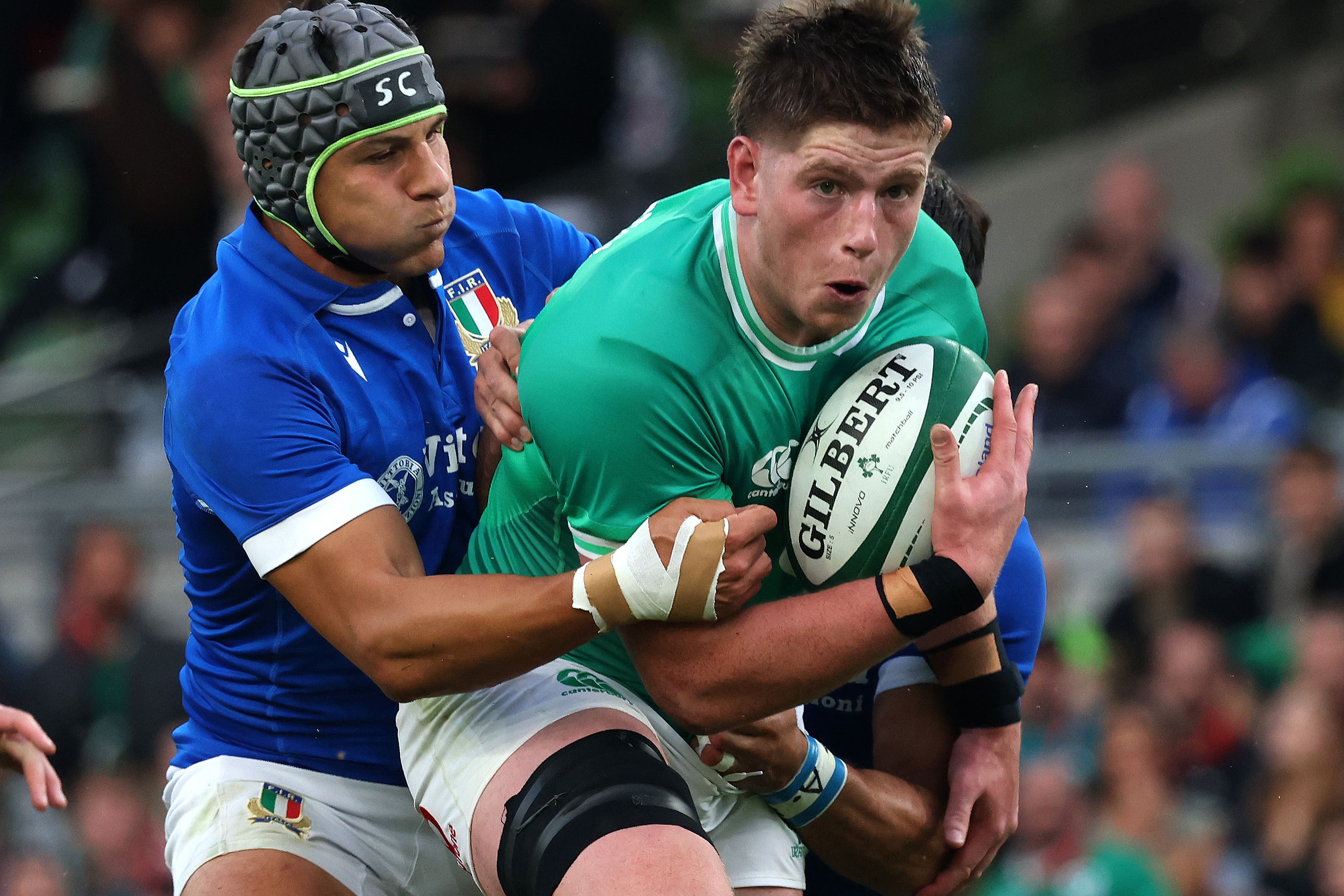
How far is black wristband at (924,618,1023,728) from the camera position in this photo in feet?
12.8

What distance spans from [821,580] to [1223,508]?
521cm

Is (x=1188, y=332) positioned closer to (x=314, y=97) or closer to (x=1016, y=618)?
(x=1016, y=618)

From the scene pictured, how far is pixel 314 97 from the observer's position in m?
3.71

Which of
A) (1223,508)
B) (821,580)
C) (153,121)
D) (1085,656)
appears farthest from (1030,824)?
(153,121)

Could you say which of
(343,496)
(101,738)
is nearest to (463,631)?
(343,496)

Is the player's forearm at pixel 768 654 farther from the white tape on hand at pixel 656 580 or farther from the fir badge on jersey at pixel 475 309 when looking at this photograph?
the fir badge on jersey at pixel 475 309

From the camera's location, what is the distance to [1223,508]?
8172 mm

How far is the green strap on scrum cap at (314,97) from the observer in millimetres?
3717

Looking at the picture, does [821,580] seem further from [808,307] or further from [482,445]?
[482,445]

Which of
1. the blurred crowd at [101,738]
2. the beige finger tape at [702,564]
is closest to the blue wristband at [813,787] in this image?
the beige finger tape at [702,564]

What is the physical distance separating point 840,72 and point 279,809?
2.18 meters

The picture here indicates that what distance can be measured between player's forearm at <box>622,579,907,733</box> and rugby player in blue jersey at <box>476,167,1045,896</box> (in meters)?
0.31

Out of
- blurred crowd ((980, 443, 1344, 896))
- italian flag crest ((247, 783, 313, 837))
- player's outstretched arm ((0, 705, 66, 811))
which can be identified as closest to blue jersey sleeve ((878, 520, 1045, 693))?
italian flag crest ((247, 783, 313, 837))

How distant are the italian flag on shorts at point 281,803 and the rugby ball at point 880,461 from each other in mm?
1448
